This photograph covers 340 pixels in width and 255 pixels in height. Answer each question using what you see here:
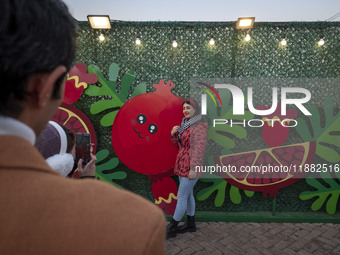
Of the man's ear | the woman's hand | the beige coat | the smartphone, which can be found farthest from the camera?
the woman's hand

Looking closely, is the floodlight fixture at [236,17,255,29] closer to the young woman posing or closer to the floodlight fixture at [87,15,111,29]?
the young woman posing

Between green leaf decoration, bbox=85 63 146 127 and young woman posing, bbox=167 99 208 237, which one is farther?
green leaf decoration, bbox=85 63 146 127

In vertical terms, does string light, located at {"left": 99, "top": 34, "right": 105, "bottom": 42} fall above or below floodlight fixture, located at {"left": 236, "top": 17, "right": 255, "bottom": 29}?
below

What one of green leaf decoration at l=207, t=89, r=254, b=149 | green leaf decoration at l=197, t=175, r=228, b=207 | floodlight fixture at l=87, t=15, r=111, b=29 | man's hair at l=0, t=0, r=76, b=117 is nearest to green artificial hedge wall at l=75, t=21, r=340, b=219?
green leaf decoration at l=197, t=175, r=228, b=207

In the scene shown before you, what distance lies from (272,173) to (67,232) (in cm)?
398

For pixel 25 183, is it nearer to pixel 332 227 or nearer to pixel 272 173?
pixel 272 173

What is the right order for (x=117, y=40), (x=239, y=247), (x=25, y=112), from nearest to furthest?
(x=25, y=112) < (x=239, y=247) < (x=117, y=40)

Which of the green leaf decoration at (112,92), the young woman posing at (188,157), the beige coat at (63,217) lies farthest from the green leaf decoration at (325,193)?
the beige coat at (63,217)

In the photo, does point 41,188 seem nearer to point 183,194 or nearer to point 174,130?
point 183,194

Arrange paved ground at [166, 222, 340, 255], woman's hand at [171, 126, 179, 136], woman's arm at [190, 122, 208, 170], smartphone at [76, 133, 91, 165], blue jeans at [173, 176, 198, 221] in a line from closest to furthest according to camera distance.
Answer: smartphone at [76, 133, 91, 165] < paved ground at [166, 222, 340, 255] < woman's arm at [190, 122, 208, 170] < blue jeans at [173, 176, 198, 221] < woman's hand at [171, 126, 179, 136]

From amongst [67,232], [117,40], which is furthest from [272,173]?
[67,232]

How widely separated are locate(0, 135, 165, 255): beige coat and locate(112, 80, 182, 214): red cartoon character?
3.29 m

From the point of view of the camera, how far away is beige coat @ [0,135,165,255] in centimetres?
40

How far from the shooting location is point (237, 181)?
12.5 feet
